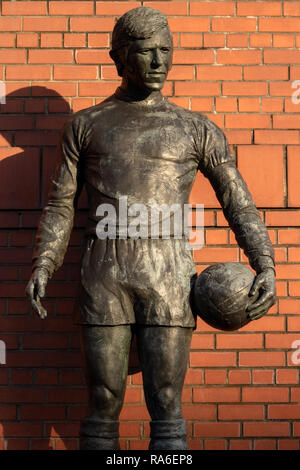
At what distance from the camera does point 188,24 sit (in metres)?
5.70

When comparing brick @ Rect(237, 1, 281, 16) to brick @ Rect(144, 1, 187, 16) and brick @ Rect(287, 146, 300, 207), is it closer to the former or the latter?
brick @ Rect(144, 1, 187, 16)

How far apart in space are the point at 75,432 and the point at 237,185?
69.8 inches

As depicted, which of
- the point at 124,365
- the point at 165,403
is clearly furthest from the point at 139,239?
the point at 165,403

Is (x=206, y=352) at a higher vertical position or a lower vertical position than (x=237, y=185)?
lower

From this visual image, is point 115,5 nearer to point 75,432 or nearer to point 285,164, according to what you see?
point 285,164

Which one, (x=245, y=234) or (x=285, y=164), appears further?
(x=285, y=164)

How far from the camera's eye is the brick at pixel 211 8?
18.7 feet

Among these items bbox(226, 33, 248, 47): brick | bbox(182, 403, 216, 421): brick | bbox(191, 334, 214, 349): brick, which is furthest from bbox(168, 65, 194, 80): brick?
bbox(182, 403, 216, 421): brick

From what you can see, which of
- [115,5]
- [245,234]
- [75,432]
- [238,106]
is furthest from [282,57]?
[75,432]

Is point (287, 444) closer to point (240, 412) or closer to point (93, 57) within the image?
point (240, 412)

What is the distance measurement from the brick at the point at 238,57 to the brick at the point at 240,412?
2.04 metres

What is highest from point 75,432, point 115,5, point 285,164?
point 115,5

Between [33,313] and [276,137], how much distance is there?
1.78 m

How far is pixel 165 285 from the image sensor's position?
14.9ft
